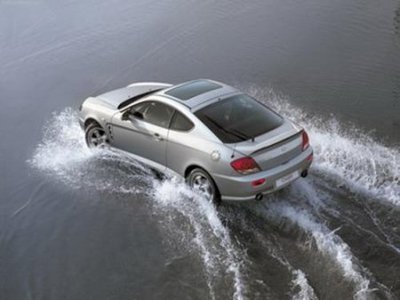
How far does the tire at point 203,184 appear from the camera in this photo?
28.0 ft

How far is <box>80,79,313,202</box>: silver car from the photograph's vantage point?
8125 mm

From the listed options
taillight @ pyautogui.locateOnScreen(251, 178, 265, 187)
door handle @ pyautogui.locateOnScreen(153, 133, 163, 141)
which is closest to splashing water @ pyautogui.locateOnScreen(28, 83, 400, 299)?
door handle @ pyautogui.locateOnScreen(153, 133, 163, 141)

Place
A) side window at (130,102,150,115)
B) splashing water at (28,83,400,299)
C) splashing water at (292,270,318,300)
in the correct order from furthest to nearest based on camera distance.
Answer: side window at (130,102,150,115), splashing water at (28,83,400,299), splashing water at (292,270,318,300)

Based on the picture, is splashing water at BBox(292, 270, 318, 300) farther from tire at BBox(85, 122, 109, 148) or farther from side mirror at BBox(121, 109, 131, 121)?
tire at BBox(85, 122, 109, 148)

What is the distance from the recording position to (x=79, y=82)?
51.3 ft

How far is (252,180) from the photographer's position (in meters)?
8.02

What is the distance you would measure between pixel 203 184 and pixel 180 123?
41.1 inches

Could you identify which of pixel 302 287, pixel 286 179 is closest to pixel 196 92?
pixel 286 179

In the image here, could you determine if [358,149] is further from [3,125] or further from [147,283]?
[3,125]

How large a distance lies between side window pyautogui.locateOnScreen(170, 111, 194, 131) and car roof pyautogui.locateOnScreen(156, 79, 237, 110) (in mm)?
200

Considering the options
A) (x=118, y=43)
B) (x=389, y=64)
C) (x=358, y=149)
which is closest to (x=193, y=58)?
(x=118, y=43)

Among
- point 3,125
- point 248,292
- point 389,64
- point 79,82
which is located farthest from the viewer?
point 79,82

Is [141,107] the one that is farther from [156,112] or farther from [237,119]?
[237,119]

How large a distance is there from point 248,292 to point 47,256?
318 centimetres
